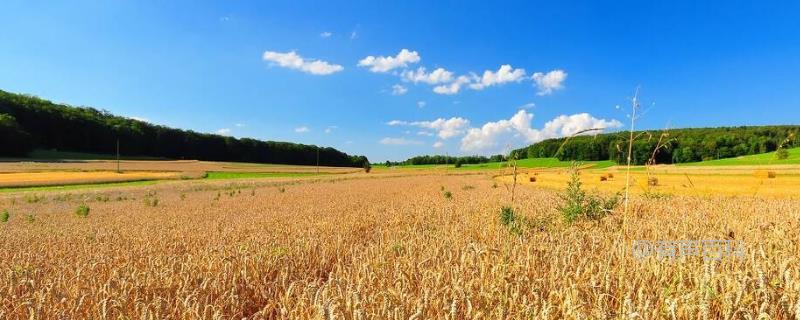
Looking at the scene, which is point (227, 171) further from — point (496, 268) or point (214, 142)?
point (496, 268)

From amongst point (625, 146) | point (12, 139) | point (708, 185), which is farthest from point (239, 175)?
point (625, 146)

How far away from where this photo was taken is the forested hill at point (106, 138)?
84375 millimetres

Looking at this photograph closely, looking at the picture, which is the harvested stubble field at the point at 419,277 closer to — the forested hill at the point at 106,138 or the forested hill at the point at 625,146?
the forested hill at the point at 625,146

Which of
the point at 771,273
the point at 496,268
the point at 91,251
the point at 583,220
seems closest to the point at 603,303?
the point at 496,268

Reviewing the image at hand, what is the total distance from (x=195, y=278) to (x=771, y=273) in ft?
17.5

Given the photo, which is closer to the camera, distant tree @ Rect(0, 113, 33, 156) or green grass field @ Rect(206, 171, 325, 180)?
green grass field @ Rect(206, 171, 325, 180)

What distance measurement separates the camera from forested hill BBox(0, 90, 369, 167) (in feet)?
277

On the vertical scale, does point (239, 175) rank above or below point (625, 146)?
below

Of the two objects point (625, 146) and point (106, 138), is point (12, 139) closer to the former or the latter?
point (106, 138)

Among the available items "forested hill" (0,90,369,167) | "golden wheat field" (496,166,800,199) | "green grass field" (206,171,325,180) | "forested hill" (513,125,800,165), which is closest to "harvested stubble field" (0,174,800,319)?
"forested hill" (513,125,800,165)

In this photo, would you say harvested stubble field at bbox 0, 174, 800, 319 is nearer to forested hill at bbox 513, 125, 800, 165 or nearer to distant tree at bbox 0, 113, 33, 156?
forested hill at bbox 513, 125, 800, 165

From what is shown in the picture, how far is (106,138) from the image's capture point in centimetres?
10312

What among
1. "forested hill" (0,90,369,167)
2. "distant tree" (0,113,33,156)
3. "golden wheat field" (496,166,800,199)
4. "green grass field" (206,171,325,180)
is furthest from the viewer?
"forested hill" (0,90,369,167)

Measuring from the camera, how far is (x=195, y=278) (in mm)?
4328
